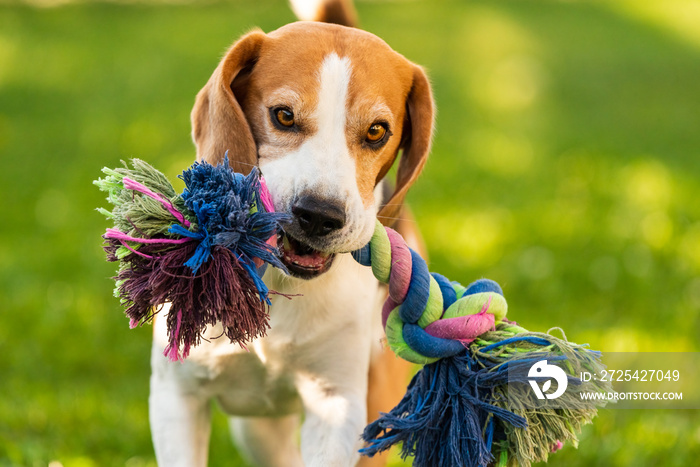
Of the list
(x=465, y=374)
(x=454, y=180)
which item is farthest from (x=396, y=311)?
(x=454, y=180)

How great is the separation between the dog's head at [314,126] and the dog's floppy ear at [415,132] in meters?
0.01

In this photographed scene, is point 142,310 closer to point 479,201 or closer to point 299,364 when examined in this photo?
point 299,364

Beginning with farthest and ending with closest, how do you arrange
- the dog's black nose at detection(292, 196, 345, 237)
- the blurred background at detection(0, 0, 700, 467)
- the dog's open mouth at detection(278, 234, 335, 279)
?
the blurred background at detection(0, 0, 700, 467), the dog's open mouth at detection(278, 234, 335, 279), the dog's black nose at detection(292, 196, 345, 237)

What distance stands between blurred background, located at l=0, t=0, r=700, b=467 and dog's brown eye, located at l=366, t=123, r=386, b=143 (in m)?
0.90

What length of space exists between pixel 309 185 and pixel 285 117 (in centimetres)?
39

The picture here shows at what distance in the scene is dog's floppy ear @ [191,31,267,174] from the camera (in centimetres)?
295

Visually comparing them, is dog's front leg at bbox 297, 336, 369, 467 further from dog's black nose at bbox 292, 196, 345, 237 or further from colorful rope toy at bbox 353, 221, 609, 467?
dog's black nose at bbox 292, 196, 345, 237

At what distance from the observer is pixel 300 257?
2768 mm

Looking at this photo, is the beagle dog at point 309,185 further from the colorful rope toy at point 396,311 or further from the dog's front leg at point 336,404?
the colorful rope toy at point 396,311

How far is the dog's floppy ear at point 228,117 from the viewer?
2949mm

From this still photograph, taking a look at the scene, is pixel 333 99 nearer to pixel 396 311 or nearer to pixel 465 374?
pixel 396 311

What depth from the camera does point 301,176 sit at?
2746 mm

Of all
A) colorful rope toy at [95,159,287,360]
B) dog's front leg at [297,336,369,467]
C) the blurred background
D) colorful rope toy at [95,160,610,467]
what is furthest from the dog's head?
the blurred background

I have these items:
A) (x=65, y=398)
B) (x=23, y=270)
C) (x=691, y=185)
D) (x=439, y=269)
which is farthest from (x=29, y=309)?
(x=691, y=185)
